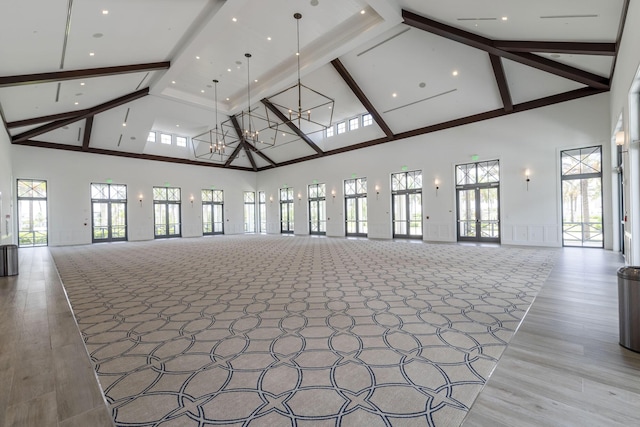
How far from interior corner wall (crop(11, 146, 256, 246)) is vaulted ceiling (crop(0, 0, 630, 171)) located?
0.70 meters

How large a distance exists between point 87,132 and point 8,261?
9122 millimetres

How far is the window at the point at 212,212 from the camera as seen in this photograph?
18.3 metres

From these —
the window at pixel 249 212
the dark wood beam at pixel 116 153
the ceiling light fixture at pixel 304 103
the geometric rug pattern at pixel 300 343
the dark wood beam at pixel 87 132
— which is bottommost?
the geometric rug pattern at pixel 300 343

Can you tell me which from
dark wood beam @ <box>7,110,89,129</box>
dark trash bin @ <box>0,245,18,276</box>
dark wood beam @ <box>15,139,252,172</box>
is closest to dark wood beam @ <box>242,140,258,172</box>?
dark wood beam @ <box>15,139,252,172</box>

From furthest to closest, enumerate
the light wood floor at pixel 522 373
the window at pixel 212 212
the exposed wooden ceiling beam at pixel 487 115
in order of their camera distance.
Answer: the window at pixel 212 212 → the exposed wooden ceiling beam at pixel 487 115 → the light wood floor at pixel 522 373

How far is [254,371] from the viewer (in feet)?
7.35

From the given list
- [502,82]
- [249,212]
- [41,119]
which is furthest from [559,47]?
[249,212]

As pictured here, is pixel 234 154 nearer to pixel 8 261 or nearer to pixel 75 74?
pixel 75 74

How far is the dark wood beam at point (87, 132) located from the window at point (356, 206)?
37.7 ft

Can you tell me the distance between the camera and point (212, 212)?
61.2 ft

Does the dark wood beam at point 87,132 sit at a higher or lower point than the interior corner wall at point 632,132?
higher

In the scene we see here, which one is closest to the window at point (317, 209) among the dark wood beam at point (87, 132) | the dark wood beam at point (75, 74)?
the dark wood beam at point (75, 74)

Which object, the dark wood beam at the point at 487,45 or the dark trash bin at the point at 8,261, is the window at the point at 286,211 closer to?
the dark wood beam at the point at 487,45

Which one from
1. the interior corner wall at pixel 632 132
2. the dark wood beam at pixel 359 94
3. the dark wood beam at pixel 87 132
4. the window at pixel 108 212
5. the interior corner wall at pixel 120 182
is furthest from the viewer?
the window at pixel 108 212
